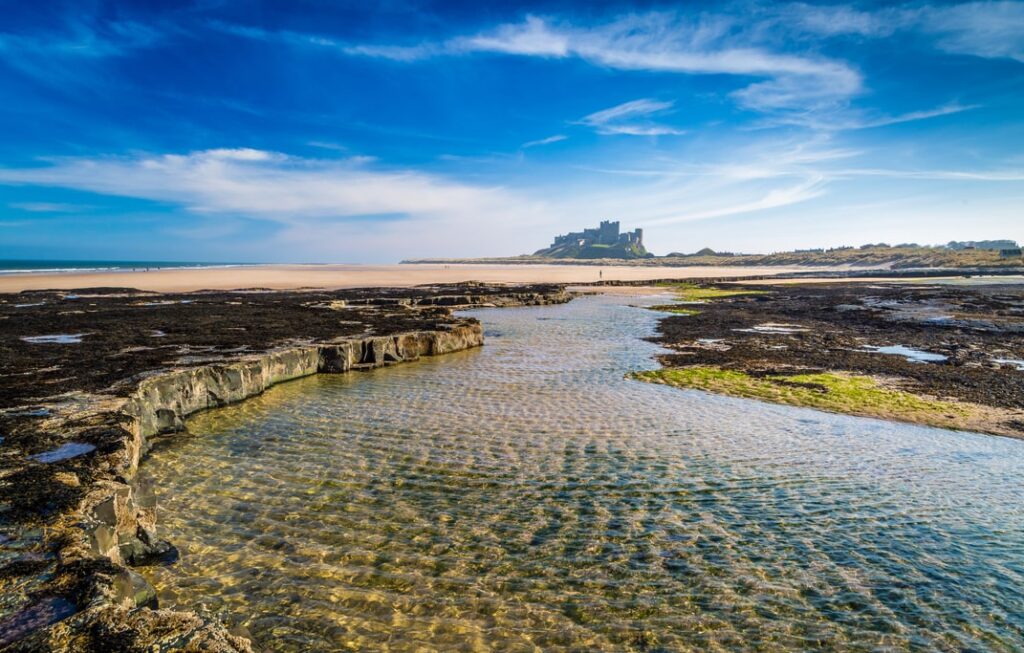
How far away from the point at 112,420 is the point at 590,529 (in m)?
9.62

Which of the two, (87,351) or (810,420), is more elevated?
(87,351)

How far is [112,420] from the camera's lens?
10500mm

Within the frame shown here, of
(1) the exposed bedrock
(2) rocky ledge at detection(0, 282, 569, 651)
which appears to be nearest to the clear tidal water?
(1) the exposed bedrock

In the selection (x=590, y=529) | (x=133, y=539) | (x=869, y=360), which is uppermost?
(x=133, y=539)

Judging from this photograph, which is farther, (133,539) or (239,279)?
(239,279)

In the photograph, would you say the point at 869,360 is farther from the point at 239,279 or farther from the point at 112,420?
the point at 239,279

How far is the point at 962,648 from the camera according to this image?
578 centimetres

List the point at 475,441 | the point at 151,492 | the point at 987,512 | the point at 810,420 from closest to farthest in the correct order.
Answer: the point at 151,492 → the point at 987,512 → the point at 475,441 → the point at 810,420

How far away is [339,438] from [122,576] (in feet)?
22.2

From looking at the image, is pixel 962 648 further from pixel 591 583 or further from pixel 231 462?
pixel 231 462

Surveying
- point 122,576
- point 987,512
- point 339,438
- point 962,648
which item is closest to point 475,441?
point 339,438

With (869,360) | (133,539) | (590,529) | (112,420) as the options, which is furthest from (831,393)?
(112,420)

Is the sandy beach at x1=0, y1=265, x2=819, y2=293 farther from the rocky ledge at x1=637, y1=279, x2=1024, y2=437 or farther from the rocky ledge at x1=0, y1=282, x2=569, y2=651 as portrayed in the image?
the rocky ledge at x1=637, y1=279, x2=1024, y2=437

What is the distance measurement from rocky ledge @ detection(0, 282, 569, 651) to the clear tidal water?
3.19 ft
